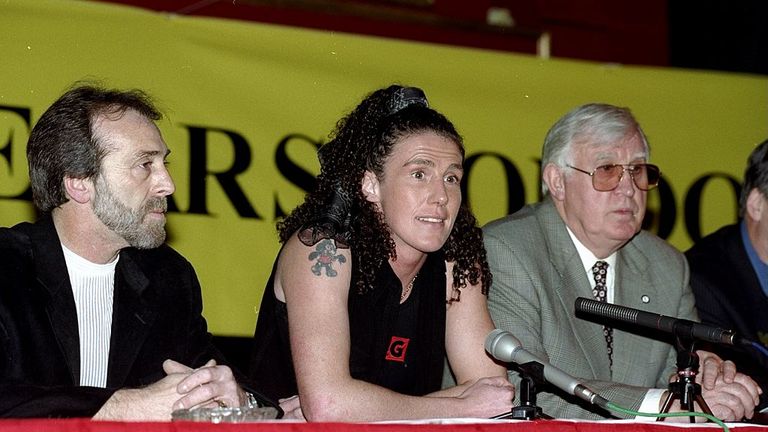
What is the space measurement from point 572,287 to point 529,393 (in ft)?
4.55

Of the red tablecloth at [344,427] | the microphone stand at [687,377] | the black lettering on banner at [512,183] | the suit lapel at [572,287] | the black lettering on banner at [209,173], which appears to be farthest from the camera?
the black lettering on banner at [512,183]

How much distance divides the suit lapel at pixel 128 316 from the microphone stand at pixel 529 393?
47.0 inches

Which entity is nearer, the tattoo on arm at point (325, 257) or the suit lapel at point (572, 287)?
the tattoo on arm at point (325, 257)

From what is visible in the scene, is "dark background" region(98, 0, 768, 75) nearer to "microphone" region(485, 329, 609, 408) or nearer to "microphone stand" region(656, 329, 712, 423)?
"microphone" region(485, 329, 609, 408)

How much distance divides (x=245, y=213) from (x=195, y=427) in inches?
104

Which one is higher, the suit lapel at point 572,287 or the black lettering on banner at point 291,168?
the black lettering on banner at point 291,168

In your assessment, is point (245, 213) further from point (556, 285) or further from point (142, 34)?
point (556, 285)

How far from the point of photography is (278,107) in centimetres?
510

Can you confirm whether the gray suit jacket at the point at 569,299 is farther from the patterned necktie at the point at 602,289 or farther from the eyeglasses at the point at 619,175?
the eyeglasses at the point at 619,175

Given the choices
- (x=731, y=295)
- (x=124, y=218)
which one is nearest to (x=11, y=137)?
(x=124, y=218)

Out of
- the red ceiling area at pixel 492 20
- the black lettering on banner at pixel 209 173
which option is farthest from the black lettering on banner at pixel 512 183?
the black lettering on banner at pixel 209 173

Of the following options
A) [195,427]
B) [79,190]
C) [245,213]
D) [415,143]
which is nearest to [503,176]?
[245,213]

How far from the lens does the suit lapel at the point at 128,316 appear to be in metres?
3.61

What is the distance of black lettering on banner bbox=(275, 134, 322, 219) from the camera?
507 cm
